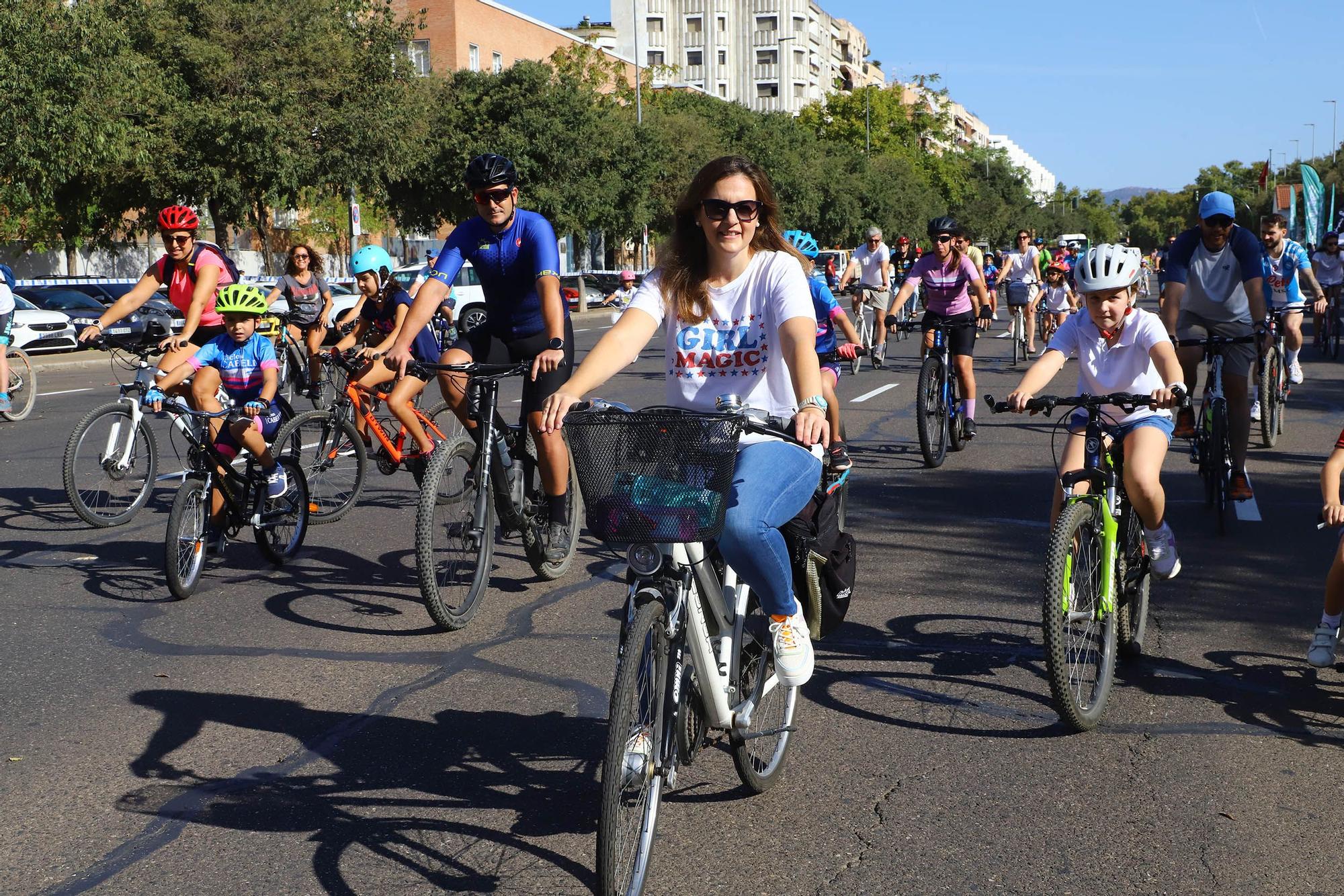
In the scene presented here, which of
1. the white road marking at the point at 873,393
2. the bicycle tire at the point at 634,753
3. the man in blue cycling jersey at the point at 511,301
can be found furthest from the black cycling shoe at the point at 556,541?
the white road marking at the point at 873,393

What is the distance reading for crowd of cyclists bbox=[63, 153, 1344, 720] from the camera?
3.84 meters

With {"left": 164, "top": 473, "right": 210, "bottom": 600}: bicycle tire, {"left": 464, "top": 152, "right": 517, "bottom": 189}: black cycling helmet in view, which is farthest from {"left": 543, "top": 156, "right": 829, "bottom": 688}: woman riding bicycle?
{"left": 164, "top": 473, "right": 210, "bottom": 600}: bicycle tire

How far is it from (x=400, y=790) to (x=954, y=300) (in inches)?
326

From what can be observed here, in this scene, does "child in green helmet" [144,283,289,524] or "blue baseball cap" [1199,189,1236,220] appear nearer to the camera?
"child in green helmet" [144,283,289,524]

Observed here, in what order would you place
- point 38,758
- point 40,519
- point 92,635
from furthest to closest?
point 40,519
point 92,635
point 38,758

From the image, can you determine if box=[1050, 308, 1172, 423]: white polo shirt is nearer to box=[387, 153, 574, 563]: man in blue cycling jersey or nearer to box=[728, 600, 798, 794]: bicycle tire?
box=[728, 600, 798, 794]: bicycle tire

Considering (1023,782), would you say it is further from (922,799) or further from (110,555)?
(110,555)

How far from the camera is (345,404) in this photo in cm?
912

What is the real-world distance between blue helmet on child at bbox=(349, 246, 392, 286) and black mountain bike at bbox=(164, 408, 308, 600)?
9.70 ft

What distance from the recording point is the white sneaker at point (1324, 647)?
16.8ft

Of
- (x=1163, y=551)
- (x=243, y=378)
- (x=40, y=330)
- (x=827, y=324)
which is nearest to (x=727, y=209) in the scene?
(x=1163, y=551)

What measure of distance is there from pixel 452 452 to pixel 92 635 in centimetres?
173

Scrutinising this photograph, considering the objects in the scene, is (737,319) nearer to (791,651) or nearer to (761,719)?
(791,651)

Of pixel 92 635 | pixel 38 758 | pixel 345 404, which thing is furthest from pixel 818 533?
pixel 345 404
